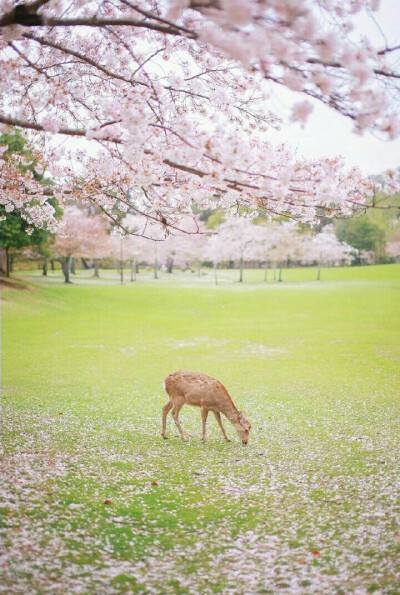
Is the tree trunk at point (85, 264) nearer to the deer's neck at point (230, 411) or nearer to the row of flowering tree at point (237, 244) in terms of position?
the row of flowering tree at point (237, 244)

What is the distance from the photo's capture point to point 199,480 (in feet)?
21.6

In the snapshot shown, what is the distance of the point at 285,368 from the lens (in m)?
17.1

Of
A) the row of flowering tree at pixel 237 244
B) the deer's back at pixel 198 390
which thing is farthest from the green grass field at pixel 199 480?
the row of flowering tree at pixel 237 244

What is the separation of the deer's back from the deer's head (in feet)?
1.18

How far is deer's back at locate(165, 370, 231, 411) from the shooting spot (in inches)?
313

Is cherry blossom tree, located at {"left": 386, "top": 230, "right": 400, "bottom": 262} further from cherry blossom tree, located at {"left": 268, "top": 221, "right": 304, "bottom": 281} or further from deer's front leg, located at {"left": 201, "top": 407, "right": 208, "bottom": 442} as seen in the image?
deer's front leg, located at {"left": 201, "top": 407, "right": 208, "bottom": 442}

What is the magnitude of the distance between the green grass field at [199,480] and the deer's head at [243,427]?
15 cm

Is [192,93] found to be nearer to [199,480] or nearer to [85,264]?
[199,480]

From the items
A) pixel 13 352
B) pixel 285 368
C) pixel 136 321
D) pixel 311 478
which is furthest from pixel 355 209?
pixel 136 321

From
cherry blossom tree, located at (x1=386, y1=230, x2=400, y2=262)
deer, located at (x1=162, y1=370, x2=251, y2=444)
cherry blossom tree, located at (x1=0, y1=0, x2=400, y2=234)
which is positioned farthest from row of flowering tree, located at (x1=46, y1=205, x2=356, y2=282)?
deer, located at (x1=162, y1=370, x2=251, y2=444)

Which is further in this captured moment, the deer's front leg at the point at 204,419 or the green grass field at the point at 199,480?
the deer's front leg at the point at 204,419

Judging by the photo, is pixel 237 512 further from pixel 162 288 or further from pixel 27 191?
pixel 162 288

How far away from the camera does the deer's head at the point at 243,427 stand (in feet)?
26.4

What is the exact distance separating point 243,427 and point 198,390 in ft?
3.04
